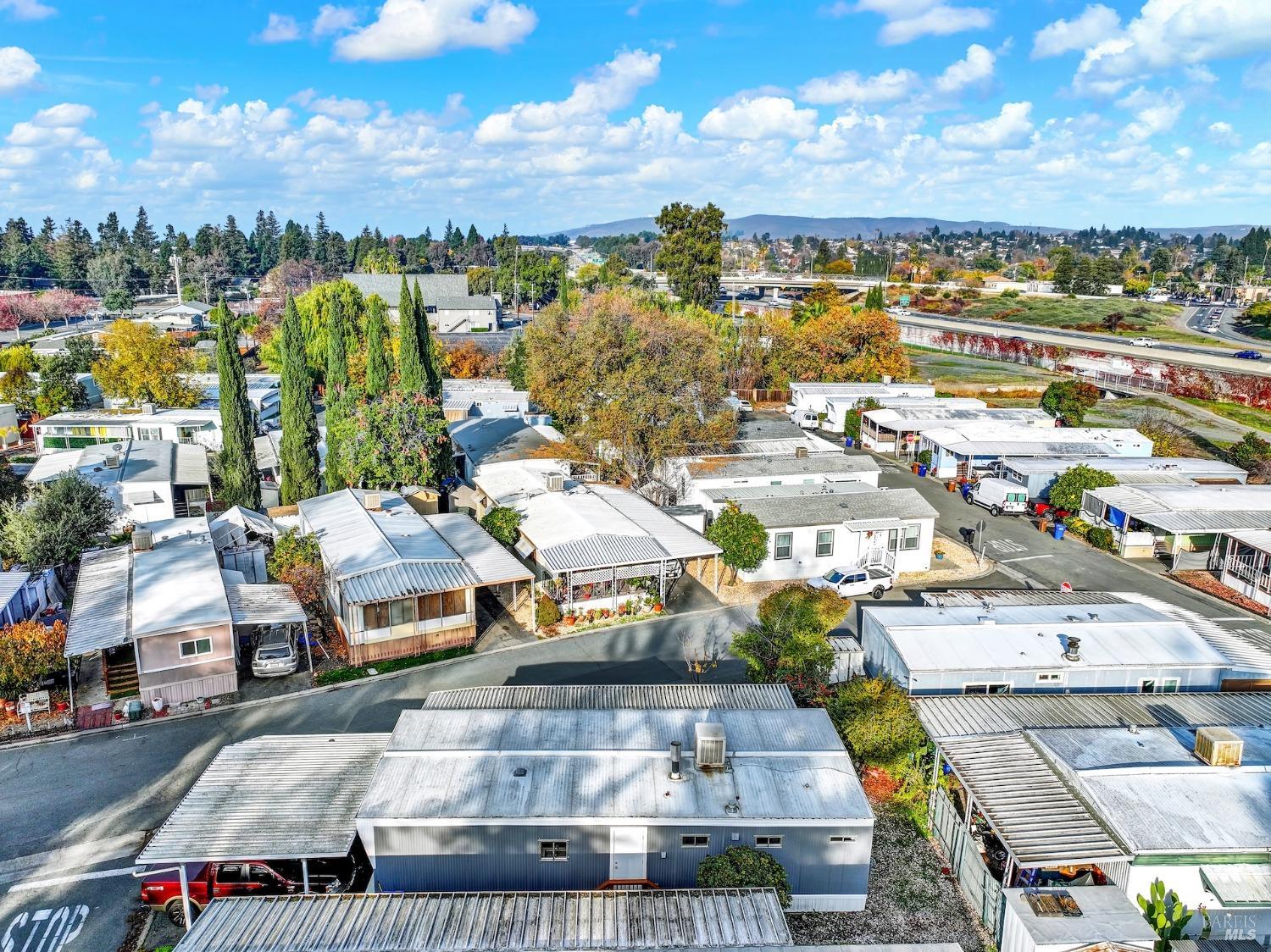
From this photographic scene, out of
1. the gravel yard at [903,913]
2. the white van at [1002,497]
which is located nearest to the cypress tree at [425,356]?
the white van at [1002,497]

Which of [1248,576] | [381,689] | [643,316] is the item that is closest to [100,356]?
[643,316]

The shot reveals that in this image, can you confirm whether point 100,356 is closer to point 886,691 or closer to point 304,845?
point 304,845

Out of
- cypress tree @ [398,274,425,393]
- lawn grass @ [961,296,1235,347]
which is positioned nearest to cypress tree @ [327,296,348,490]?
cypress tree @ [398,274,425,393]

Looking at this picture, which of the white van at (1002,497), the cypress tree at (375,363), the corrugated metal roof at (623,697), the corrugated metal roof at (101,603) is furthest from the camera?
the cypress tree at (375,363)

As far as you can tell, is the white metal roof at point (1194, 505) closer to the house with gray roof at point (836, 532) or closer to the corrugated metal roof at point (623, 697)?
the house with gray roof at point (836, 532)

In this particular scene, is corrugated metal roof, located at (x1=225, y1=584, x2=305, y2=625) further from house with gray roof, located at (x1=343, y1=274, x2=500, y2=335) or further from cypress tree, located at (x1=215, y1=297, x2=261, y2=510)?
house with gray roof, located at (x1=343, y1=274, x2=500, y2=335)

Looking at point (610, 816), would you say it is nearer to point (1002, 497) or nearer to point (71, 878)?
point (71, 878)
